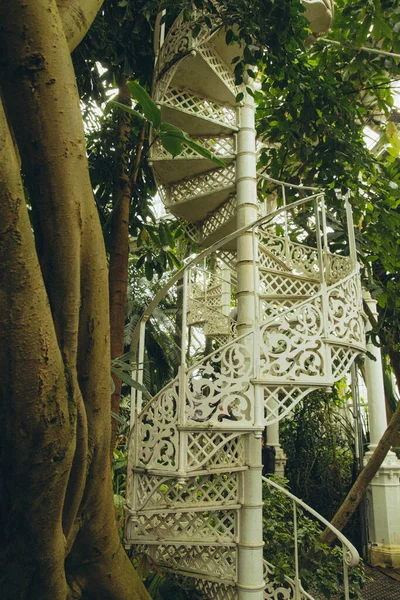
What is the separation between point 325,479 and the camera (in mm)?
6422

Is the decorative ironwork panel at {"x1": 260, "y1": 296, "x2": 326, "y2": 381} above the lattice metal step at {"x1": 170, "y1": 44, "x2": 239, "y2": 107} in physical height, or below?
below

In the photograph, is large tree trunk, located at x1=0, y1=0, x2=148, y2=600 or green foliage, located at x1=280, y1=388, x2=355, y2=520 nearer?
large tree trunk, located at x1=0, y1=0, x2=148, y2=600

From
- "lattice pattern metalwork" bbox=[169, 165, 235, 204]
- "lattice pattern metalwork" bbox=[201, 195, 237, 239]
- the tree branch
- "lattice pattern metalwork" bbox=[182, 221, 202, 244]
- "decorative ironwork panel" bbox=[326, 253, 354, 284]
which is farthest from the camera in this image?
"lattice pattern metalwork" bbox=[182, 221, 202, 244]

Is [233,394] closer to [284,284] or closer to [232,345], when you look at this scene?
[232,345]

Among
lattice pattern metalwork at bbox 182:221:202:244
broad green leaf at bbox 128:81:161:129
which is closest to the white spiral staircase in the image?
lattice pattern metalwork at bbox 182:221:202:244

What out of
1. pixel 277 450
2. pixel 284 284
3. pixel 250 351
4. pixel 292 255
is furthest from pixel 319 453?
pixel 250 351

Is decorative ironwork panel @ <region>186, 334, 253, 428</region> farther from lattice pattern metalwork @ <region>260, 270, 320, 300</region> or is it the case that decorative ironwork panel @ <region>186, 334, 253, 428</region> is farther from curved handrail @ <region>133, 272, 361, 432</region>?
lattice pattern metalwork @ <region>260, 270, 320, 300</region>

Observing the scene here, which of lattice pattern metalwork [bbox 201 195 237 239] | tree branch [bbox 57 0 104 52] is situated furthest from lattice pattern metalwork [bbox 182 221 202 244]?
tree branch [bbox 57 0 104 52]

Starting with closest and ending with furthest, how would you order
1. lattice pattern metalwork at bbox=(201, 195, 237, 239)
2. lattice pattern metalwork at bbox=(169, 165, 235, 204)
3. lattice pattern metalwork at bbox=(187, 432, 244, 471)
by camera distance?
1. lattice pattern metalwork at bbox=(187, 432, 244, 471)
2. lattice pattern metalwork at bbox=(169, 165, 235, 204)
3. lattice pattern metalwork at bbox=(201, 195, 237, 239)

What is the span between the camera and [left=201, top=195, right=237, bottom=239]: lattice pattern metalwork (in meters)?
4.53

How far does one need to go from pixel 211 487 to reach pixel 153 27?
12.2 feet

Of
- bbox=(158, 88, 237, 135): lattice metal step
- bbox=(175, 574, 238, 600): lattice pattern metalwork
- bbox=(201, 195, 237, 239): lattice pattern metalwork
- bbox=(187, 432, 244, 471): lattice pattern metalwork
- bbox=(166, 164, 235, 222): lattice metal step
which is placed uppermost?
bbox=(158, 88, 237, 135): lattice metal step

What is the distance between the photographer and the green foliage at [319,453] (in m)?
6.39

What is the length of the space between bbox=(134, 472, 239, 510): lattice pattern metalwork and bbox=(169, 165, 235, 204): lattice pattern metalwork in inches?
95.5
